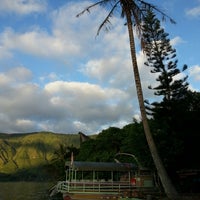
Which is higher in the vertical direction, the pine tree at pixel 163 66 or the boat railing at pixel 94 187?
the pine tree at pixel 163 66

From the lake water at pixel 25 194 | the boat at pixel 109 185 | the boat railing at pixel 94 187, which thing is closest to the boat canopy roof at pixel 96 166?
the boat at pixel 109 185

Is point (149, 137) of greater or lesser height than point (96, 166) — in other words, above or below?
above

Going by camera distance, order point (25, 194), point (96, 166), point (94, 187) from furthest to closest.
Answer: point (25, 194) → point (96, 166) → point (94, 187)

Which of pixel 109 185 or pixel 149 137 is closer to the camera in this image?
pixel 149 137

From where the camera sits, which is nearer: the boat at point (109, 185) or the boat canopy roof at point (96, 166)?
the boat at point (109, 185)

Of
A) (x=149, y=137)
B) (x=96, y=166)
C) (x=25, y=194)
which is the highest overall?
(x=149, y=137)

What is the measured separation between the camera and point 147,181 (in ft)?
Answer: 125

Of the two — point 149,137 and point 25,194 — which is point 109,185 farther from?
point 25,194

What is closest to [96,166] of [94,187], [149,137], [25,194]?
[94,187]

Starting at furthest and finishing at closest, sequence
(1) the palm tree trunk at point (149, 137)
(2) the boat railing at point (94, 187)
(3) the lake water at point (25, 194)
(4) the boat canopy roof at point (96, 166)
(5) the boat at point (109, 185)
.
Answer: (3) the lake water at point (25, 194) → (4) the boat canopy roof at point (96, 166) → (2) the boat railing at point (94, 187) → (5) the boat at point (109, 185) → (1) the palm tree trunk at point (149, 137)

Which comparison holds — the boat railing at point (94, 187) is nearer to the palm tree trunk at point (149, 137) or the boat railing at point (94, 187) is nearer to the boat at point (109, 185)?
the boat at point (109, 185)

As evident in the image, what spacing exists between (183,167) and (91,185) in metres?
10.7

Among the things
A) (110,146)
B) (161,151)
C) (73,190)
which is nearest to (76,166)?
(73,190)

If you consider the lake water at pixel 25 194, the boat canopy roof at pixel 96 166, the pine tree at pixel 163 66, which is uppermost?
the pine tree at pixel 163 66
